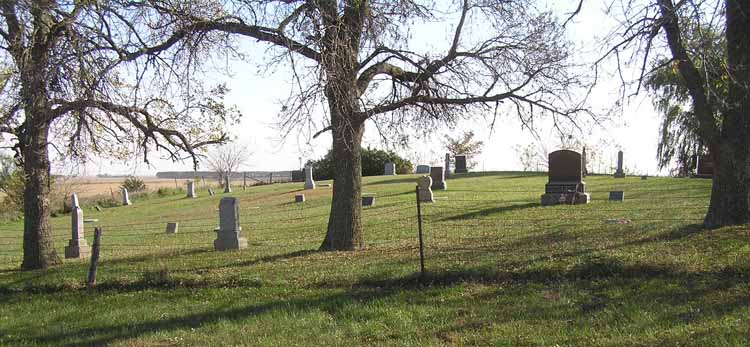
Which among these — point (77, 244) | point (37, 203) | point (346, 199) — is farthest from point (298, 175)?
point (346, 199)

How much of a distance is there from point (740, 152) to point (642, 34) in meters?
2.43

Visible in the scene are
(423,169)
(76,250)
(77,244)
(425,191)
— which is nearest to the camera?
(76,250)

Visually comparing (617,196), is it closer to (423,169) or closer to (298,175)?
(423,169)

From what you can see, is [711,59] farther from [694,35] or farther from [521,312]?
[521,312]

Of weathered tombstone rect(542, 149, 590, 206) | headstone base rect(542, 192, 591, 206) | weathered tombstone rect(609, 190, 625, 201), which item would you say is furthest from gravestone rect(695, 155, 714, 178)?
headstone base rect(542, 192, 591, 206)

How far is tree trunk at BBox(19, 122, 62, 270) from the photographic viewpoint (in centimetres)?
1284

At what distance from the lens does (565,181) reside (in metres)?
20.0

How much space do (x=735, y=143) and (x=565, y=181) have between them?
385 inches

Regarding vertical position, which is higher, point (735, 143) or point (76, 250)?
point (735, 143)

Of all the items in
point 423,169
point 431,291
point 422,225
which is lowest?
point 431,291

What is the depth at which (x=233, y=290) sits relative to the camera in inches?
383

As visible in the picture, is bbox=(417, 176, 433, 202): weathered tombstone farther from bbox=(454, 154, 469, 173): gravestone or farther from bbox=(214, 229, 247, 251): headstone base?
bbox=(454, 154, 469, 173): gravestone

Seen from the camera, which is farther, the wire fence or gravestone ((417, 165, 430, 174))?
gravestone ((417, 165, 430, 174))

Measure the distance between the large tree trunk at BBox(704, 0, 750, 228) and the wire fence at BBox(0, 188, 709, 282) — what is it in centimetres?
174
